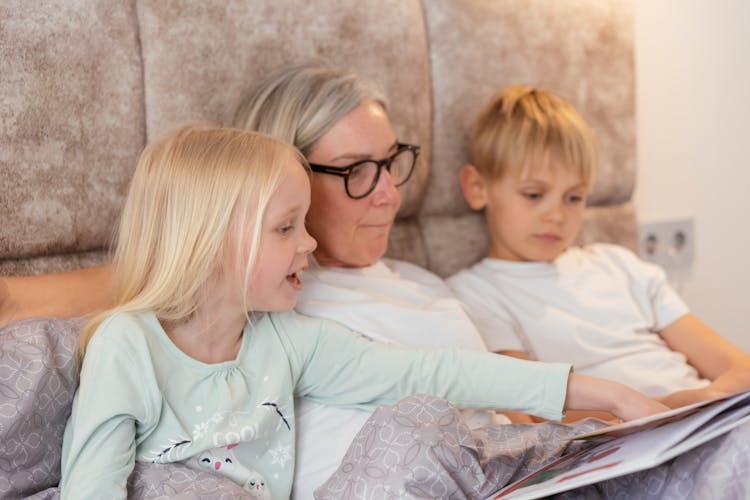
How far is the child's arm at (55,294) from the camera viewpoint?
1293 mm

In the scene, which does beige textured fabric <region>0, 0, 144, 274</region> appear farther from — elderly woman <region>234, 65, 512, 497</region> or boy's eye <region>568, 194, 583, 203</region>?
boy's eye <region>568, 194, 583, 203</region>

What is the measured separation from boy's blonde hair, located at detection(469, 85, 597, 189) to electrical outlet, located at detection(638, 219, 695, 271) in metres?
0.72

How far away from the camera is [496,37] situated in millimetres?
2033

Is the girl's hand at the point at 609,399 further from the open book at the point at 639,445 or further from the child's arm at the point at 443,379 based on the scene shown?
the open book at the point at 639,445

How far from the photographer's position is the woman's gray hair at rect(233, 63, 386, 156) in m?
1.58

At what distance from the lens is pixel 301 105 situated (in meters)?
1.59

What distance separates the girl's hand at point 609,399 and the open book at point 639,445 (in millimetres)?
151

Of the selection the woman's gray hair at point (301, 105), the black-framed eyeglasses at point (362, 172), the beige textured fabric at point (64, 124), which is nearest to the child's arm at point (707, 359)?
the black-framed eyeglasses at point (362, 172)

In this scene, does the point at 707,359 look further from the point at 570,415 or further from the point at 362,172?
the point at 362,172

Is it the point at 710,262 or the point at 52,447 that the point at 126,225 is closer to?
the point at 52,447

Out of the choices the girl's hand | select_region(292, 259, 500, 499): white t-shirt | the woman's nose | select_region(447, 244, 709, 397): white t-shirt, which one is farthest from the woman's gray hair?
the girl's hand

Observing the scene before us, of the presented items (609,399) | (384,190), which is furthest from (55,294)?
(609,399)

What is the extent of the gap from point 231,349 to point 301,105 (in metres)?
0.47

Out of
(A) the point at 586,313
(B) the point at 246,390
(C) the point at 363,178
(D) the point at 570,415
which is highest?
(C) the point at 363,178
